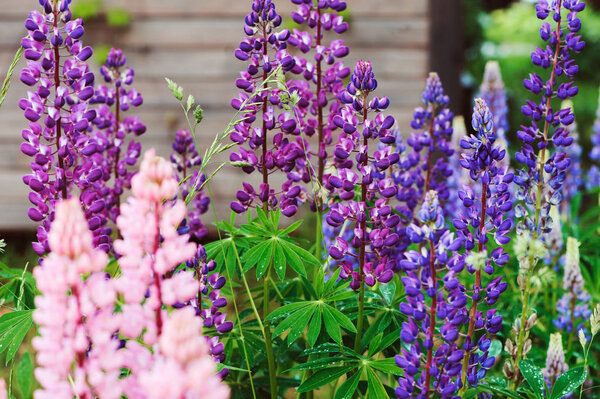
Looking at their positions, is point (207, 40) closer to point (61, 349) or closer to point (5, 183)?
point (5, 183)

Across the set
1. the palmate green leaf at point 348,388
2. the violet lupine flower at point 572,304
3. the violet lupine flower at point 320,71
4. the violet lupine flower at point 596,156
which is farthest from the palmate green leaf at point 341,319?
the violet lupine flower at point 596,156

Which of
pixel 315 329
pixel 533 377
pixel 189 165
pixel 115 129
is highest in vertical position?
pixel 115 129

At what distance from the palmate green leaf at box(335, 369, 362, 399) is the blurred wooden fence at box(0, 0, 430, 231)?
192 inches

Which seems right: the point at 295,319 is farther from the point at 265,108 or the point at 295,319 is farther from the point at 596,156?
the point at 596,156

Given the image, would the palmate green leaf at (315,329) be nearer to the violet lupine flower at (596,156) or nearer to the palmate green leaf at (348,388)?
the palmate green leaf at (348,388)

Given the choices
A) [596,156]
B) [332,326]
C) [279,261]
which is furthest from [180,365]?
[596,156]

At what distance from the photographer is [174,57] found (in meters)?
6.55

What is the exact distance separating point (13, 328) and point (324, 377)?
2.61ft

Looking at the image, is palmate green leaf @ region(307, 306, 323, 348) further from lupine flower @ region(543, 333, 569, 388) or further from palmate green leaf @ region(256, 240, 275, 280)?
lupine flower @ region(543, 333, 569, 388)

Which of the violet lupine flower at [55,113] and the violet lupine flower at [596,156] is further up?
the violet lupine flower at [55,113]

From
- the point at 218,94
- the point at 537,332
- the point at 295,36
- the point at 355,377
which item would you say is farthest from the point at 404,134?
the point at 355,377

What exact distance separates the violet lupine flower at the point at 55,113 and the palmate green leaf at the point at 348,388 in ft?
2.28

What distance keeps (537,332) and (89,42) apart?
206 inches

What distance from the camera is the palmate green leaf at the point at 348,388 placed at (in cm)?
159
